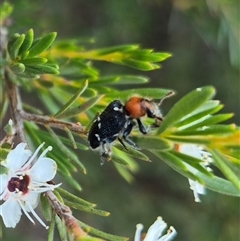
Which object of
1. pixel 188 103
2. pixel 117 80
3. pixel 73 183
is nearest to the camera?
pixel 188 103

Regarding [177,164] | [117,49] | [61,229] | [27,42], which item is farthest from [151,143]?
[117,49]

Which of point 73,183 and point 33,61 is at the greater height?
point 33,61

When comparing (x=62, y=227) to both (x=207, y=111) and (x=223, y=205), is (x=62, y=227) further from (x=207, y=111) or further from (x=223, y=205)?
(x=223, y=205)

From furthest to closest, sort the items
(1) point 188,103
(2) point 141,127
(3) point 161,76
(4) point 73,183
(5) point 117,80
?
(3) point 161,76
(5) point 117,80
(4) point 73,183
(2) point 141,127
(1) point 188,103

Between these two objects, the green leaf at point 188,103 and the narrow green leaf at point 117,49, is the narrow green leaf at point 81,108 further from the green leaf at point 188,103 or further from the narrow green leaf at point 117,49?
the narrow green leaf at point 117,49

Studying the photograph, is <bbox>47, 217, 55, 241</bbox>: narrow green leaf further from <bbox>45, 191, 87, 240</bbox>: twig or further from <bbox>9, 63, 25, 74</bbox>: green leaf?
<bbox>9, 63, 25, 74</bbox>: green leaf

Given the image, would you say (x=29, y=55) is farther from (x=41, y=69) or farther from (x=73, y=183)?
(x=73, y=183)
